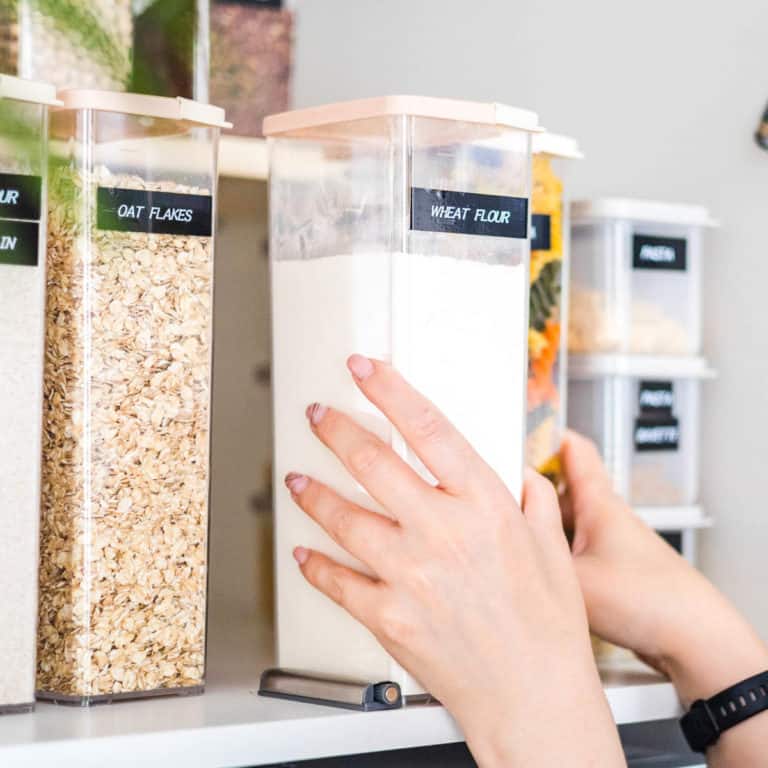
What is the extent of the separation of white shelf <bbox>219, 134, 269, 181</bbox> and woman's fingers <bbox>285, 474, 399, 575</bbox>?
40cm

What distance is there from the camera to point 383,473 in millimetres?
650

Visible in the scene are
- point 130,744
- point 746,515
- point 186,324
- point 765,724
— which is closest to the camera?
point 130,744

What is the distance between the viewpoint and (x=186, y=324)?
2.30 ft

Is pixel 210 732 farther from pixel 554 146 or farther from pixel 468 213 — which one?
pixel 554 146

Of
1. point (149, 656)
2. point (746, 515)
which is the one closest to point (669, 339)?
point (746, 515)

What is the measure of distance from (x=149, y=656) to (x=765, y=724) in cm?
43

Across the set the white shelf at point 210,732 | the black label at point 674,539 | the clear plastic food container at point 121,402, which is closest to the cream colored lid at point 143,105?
the clear plastic food container at point 121,402

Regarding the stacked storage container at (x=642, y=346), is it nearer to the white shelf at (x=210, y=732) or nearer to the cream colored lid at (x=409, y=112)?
the cream colored lid at (x=409, y=112)

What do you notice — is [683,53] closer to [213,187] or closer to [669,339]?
[669,339]

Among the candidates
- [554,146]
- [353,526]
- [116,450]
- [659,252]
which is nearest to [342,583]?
[353,526]

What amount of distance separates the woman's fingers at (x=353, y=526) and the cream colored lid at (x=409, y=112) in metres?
0.22

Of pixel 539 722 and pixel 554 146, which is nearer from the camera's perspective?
pixel 539 722

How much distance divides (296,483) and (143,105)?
0.24 meters

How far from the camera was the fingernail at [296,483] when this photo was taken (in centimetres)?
71
